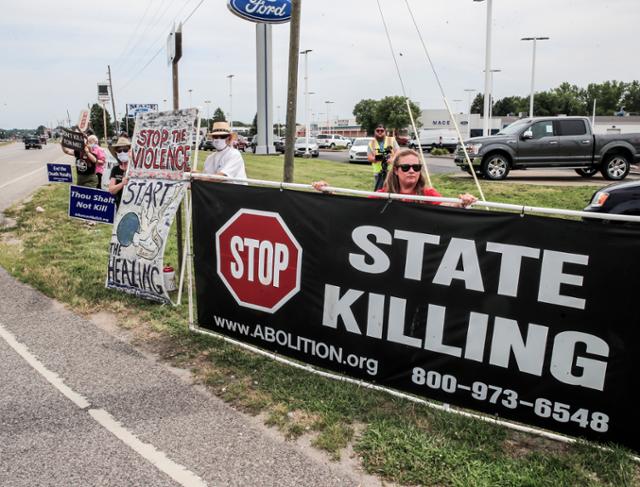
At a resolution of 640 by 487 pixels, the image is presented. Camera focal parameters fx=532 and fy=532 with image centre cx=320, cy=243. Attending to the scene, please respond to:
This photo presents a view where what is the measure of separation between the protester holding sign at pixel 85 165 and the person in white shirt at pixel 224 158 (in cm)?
574

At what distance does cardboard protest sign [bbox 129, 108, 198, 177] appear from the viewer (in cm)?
589

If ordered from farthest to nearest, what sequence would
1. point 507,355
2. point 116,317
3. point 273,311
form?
point 116,317, point 273,311, point 507,355

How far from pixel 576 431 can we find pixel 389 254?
1.60 metres

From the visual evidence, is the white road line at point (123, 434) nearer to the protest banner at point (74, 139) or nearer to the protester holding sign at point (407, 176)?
the protester holding sign at point (407, 176)

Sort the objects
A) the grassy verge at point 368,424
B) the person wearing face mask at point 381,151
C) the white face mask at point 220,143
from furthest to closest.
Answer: the person wearing face mask at point 381,151 → the white face mask at point 220,143 → the grassy verge at point 368,424

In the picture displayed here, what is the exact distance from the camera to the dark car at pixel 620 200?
693 cm

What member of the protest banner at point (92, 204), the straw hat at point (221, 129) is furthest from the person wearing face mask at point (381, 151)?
the protest banner at point (92, 204)

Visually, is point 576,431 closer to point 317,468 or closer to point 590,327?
point 590,327

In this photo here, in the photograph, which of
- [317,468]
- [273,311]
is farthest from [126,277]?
[317,468]

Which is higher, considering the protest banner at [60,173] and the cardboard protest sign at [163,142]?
the cardboard protest sign at [163,142]

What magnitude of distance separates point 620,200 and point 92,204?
7.37 m

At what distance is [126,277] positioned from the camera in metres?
6.41

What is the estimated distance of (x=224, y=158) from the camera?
250 inches

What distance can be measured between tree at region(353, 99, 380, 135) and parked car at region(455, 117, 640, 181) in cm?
7406
